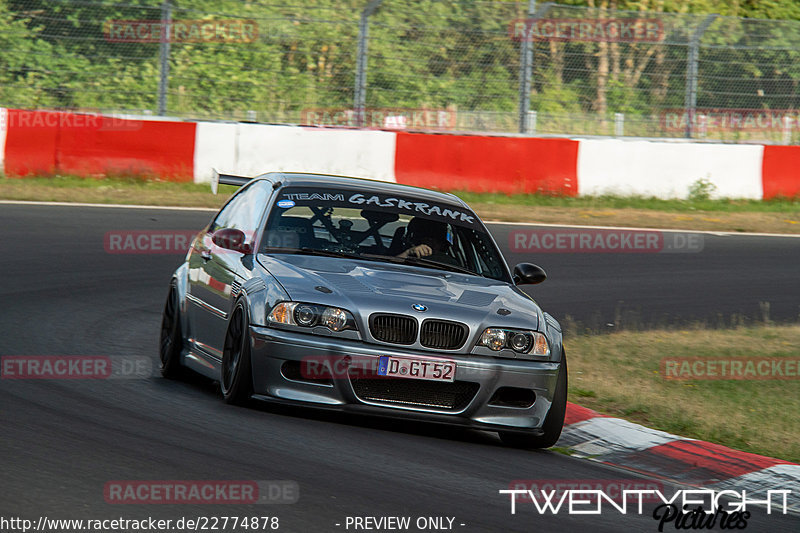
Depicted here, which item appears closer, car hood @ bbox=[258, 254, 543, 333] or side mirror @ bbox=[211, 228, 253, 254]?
car hood @ bbox=[258, 254, 543, 333]

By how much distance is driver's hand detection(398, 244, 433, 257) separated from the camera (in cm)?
786

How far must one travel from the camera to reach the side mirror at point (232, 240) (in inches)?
299

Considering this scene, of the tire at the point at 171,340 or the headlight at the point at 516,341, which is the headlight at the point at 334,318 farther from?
the tire at the point at 171,340

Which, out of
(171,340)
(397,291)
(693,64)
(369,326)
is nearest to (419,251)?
(397,291)

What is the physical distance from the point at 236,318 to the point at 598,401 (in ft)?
8.89

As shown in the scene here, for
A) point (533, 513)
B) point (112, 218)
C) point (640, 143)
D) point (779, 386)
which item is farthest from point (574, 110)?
point (533, 513)

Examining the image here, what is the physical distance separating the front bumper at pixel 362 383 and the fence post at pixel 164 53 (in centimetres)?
1418

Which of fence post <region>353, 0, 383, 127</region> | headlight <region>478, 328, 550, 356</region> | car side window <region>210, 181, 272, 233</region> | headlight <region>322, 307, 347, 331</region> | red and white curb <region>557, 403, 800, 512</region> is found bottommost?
red and white curb <region>557, 403, 800, 512</region>

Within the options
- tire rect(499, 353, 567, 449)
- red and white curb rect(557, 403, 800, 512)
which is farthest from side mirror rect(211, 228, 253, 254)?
red and white curb rect(557, 403, 800, 512)

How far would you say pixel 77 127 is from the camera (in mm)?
18656

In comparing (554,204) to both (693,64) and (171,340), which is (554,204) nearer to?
(693,64)

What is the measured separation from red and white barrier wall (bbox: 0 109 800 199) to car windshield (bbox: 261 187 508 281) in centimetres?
1123

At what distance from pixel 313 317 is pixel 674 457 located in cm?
219

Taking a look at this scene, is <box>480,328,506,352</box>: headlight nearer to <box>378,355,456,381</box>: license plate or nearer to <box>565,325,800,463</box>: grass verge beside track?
<box>378,355,456,381</box>: license plate
